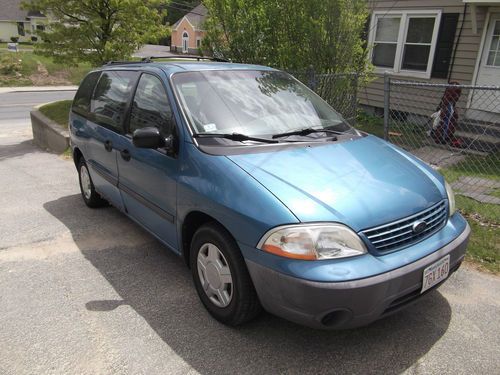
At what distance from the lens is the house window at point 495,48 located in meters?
8.95

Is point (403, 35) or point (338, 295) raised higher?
point (403, 35)

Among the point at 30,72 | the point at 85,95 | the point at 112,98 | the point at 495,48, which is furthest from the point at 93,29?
the point at 30,72

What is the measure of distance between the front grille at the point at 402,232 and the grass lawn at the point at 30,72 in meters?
30.5

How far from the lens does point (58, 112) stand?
34.9 feet

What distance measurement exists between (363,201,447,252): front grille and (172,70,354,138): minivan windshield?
3.74ft

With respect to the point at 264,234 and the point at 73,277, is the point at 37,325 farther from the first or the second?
the point at 264,234

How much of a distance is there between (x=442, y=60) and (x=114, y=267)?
29.7 feet

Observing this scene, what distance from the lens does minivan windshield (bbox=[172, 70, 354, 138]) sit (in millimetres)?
3143

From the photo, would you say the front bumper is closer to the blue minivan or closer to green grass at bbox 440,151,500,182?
the blue minivan

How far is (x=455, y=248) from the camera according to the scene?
2.71m

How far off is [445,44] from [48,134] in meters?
9.24

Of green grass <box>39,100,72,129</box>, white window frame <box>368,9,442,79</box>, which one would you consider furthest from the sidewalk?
white window frame <box>368,9,442,79</box>

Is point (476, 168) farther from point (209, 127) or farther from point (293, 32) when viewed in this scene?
point (209, 127)

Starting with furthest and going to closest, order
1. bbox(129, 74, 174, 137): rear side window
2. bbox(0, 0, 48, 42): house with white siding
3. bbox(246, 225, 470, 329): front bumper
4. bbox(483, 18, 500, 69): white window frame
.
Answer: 1. bbox(0, 0, 48, 42): house with white siding
2. bbox(483, 18, 500, 69): white window frame
3. bbox(129, 74, 174, 137): rear side window
4. bbox(246, 225, 470, 329): front bumper
